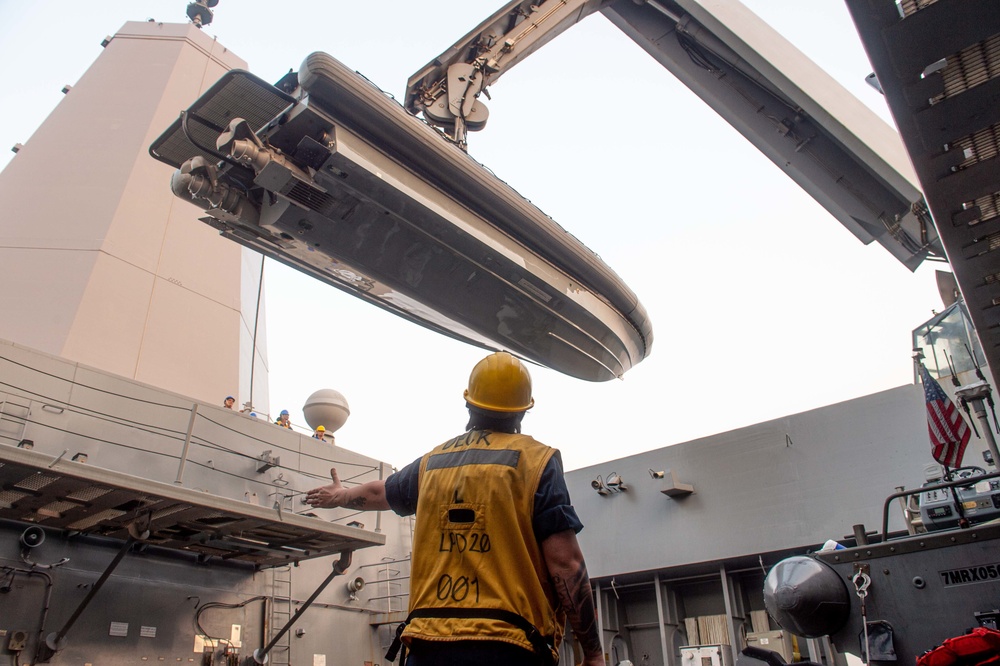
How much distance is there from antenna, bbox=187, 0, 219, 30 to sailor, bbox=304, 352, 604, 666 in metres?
16.2

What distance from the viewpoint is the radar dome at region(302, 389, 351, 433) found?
10.6 meters

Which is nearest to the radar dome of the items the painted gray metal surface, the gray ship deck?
the painted gray metal surface

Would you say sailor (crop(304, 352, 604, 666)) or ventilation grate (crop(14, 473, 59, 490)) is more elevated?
ventilation grate (crop(14, 473, 59, 490))

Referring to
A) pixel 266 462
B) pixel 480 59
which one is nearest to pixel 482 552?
pixel 480 59

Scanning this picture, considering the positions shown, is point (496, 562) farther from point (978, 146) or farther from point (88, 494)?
point (88, 494)

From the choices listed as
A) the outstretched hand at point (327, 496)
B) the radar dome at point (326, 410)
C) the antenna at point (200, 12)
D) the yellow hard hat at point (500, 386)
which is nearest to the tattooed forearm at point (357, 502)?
the outstretched hand at point (327, 496)

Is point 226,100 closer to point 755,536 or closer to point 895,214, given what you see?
point 895,214

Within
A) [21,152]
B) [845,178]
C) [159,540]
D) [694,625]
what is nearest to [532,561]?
[845,178]

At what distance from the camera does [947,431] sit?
6137mm

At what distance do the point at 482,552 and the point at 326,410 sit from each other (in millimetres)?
9003

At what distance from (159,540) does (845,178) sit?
329 inches

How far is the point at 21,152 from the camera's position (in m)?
11.9

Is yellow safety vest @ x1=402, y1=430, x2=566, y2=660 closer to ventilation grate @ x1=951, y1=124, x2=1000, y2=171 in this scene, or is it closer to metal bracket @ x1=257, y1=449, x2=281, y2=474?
ventilation grate @ x1=951, y1=124, x2=1000, y2=171

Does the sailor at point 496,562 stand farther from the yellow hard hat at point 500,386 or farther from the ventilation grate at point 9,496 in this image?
the ventilation grate at point 9,496
